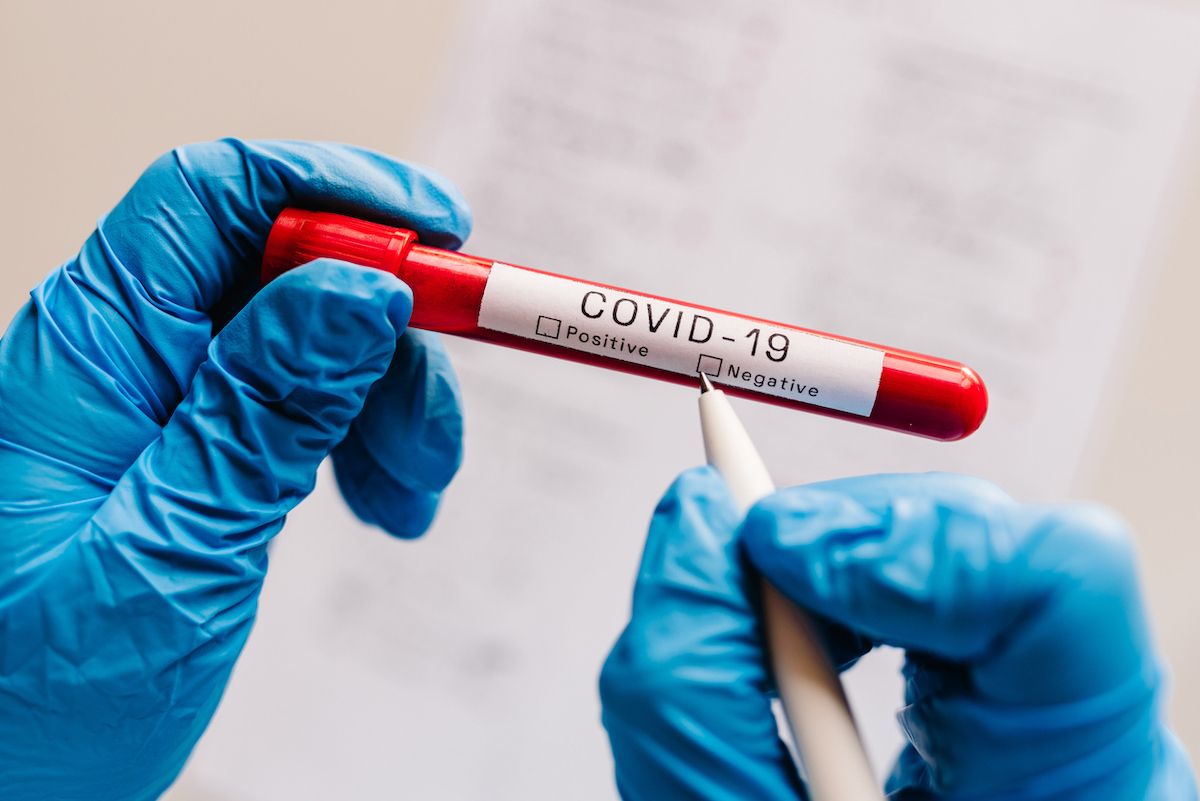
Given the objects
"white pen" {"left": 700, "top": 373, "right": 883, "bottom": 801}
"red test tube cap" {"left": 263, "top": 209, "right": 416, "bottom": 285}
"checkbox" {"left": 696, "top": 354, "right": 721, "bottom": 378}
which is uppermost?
"red test tube cap" {"left": 263, "top": 209, "right": 416, "bottom": 285}

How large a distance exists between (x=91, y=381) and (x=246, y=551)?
18 centimetres

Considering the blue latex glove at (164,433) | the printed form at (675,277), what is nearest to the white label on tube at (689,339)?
the blue latex glove at (164,433)

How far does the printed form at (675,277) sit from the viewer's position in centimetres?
82

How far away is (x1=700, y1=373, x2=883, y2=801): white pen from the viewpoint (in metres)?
0.36

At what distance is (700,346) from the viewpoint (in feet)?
1.60

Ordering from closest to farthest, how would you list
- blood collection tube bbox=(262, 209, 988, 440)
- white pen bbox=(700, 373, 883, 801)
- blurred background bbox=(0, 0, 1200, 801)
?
white pen bbox=(700, 373, 883, 801)
blood collection tube bbox=(262, 209, 988, 440)
blurred background bbox=(0, 0, 1200, 801)

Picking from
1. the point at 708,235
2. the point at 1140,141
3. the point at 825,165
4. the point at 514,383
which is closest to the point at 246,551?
the point at 514,383

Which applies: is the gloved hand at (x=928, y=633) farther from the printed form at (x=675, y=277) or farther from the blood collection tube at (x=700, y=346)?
the printed form at (x=675, y=277)

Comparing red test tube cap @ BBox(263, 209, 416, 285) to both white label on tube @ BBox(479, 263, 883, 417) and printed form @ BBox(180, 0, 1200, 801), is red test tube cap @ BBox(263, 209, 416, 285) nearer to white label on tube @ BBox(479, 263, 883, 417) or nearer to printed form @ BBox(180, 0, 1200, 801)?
white label on tube @ BBox(479, 263, 883, 417)

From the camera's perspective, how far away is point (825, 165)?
863 millimetres

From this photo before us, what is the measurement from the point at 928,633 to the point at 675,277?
23.1 inches

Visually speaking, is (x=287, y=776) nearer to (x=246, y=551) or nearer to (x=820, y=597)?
(x=246, y=551)

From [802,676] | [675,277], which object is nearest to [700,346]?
[802,676]

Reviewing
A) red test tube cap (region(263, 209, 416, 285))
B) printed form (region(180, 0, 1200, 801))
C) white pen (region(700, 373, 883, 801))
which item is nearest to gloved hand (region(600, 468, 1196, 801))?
white pen (region(700, 373, 883, 801))
